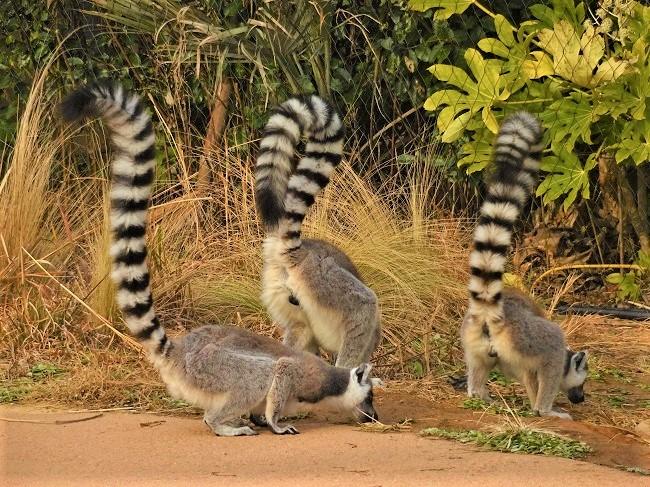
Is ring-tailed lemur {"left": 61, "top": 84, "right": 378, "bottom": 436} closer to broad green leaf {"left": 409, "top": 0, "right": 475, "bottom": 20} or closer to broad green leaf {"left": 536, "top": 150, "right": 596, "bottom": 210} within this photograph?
broad green leaf {"left": 536, "top": 150, "right": 596, "bottom": 210}

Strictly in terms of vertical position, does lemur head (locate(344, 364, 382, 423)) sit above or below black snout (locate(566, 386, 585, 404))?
above

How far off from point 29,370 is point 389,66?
4.74m

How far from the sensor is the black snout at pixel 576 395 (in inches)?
260

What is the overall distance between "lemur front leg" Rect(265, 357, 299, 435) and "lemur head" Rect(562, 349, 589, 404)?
178 centimetres

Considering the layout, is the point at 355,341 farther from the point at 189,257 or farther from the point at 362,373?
the point at 189,257

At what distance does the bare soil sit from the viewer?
182 inches

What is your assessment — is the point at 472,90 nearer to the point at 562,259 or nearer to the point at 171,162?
the point at 562,259

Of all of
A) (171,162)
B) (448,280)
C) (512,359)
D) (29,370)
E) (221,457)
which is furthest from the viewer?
(171,162)

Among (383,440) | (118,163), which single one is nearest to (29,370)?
(118,163)

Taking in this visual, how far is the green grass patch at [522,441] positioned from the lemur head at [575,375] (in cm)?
105

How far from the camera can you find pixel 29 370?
6.93 m

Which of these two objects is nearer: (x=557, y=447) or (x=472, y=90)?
(x=557, y=447)

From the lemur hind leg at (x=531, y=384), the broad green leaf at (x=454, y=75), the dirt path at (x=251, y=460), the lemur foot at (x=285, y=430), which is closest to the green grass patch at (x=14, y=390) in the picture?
the dirt path at (x=251, y=460)

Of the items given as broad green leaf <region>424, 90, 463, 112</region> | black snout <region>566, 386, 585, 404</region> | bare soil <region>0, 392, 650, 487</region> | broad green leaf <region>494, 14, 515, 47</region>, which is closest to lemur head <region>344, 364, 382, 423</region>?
bare soil <region>0, 392, 650, 487</region>
